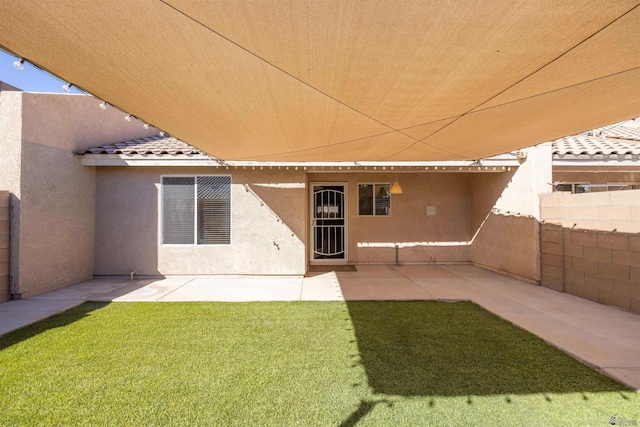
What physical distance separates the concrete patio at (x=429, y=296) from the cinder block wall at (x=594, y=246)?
34cm

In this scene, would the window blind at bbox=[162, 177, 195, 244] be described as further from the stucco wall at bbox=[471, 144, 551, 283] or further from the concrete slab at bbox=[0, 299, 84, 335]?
the stucco wall at bbox=[471, 144, 551, 283]

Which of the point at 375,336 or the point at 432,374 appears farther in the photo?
the point at 375,336

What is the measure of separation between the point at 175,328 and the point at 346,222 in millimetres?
7655

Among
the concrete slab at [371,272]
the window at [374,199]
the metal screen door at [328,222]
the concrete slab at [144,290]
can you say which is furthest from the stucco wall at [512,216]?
the concrete slab at [144,290]

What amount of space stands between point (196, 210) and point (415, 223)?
7986 mm

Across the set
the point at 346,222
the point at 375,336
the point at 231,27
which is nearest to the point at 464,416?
the point at 375,336

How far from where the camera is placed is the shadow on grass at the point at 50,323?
491cm

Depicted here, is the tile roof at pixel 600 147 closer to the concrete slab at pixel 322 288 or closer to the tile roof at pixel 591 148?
the tile roof at pixel 591 148

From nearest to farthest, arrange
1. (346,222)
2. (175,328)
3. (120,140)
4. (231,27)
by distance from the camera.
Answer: (231,27) → (175,328) → (120,140) → (346,222)

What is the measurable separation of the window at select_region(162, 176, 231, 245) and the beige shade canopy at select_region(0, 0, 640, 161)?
16.8 ft

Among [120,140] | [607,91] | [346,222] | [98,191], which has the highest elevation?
[120,140]

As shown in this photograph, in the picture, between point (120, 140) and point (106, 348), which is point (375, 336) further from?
point (120, 140)

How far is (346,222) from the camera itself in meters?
11.9

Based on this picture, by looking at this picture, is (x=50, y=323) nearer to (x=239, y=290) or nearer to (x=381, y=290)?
(x=239, y=290)
